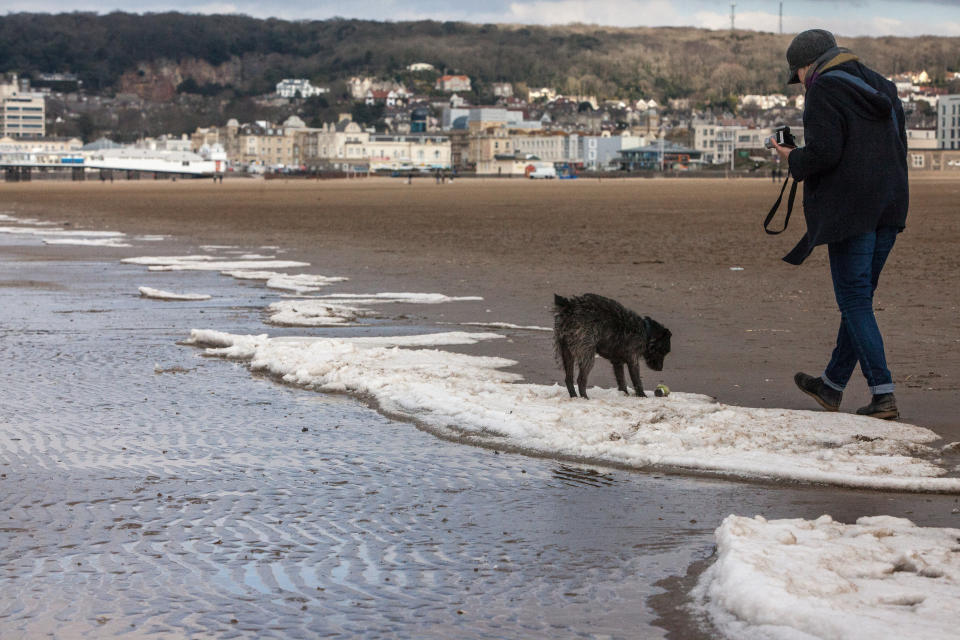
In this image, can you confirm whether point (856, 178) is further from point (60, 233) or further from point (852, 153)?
point (60, 233)

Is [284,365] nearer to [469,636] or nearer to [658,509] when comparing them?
[658,509]

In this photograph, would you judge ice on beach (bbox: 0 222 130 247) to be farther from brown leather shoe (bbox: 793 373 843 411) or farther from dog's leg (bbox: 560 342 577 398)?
brown leather shoe (bbox: 793 373 843 411)

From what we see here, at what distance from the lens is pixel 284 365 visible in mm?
7551

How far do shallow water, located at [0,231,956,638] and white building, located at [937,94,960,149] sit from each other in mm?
198487

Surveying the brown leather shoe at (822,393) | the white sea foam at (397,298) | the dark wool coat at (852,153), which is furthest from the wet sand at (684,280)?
the dark wool coat at (852,153)

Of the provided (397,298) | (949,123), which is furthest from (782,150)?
(949,123)

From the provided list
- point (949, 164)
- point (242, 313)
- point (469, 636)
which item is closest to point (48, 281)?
point (242, 313)

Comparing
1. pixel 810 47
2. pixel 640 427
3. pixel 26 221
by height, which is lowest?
pixel 640 427

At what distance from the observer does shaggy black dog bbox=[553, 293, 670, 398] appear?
6441 mm

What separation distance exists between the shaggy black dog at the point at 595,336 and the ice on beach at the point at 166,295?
262 inches

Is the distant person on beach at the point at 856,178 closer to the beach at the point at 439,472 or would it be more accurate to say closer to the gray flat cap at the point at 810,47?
the gray flat cap at the point at 810,47

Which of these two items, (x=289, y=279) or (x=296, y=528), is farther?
(x=289, y=279)

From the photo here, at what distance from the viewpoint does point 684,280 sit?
1400 cm

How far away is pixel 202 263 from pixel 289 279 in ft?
11.0
